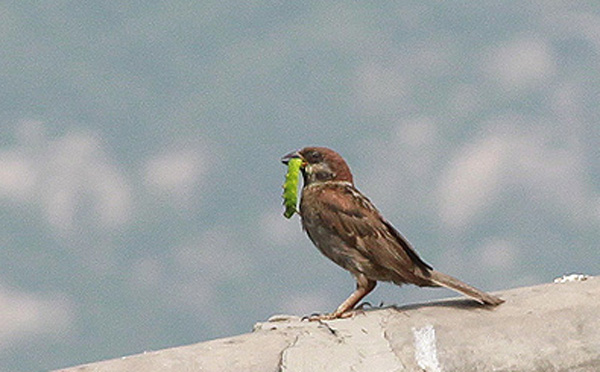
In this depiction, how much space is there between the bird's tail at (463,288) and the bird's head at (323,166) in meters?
1.02

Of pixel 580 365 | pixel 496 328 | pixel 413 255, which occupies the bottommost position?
pixel 580 365

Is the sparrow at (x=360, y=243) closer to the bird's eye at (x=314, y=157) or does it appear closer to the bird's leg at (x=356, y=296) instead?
the bird's leg at (x=356, y=296)

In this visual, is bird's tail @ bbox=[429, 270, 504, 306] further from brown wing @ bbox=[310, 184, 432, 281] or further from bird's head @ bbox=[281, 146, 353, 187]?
bird's head @ bbox=[281, 146, 353, 187]

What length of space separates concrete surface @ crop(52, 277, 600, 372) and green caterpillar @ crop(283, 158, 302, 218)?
110 cm

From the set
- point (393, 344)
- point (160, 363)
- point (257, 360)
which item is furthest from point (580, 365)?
point (160, 363)

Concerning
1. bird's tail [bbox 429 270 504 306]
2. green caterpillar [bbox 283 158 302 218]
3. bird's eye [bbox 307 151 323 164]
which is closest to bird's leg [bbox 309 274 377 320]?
bird's tail [bbox 429 270 504 306]

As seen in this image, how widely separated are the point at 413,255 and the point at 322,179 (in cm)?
92

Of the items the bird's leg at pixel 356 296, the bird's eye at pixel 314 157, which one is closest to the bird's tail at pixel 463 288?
the bird's leg at pixel 356 296

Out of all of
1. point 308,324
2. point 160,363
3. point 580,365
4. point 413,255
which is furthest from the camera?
point 413,255

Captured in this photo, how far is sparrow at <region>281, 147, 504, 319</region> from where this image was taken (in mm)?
6250

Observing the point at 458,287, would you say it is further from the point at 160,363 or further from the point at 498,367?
the point at 160,363

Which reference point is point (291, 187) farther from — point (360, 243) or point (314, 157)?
point (360, 243)

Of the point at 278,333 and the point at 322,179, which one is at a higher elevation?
the point at 322,179

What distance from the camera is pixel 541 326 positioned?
18.1 feet
